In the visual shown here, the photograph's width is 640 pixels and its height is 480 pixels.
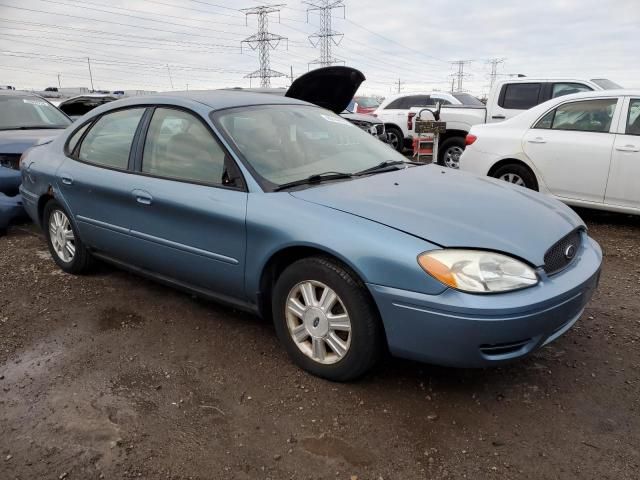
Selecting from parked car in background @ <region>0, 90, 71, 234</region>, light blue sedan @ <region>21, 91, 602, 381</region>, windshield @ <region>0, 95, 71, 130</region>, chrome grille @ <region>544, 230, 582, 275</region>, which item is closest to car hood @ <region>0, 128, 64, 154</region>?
parked car in background @ <region>0, 90, 71, 234</region>

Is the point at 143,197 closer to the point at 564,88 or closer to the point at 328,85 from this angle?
the point at 328,85

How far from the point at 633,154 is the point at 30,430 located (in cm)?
567

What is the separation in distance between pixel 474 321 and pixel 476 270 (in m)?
0.23

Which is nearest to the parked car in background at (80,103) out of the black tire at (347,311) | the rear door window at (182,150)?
the rear door window at (182,150)

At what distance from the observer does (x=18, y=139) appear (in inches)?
251

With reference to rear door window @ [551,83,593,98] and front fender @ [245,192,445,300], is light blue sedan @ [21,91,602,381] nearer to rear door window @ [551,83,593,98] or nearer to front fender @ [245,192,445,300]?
front fender @ [245,192,445,300]

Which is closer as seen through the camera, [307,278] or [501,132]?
[307,278]

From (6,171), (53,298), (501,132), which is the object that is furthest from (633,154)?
(6,171)

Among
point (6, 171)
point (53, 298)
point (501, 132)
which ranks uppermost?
point (501, 132)

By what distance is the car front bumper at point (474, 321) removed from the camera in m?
2.35

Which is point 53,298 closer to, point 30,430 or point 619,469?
point 30,430

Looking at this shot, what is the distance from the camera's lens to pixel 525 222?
279 cm

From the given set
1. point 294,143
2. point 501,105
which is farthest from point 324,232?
point 501,105

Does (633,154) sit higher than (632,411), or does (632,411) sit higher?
(633,154)
